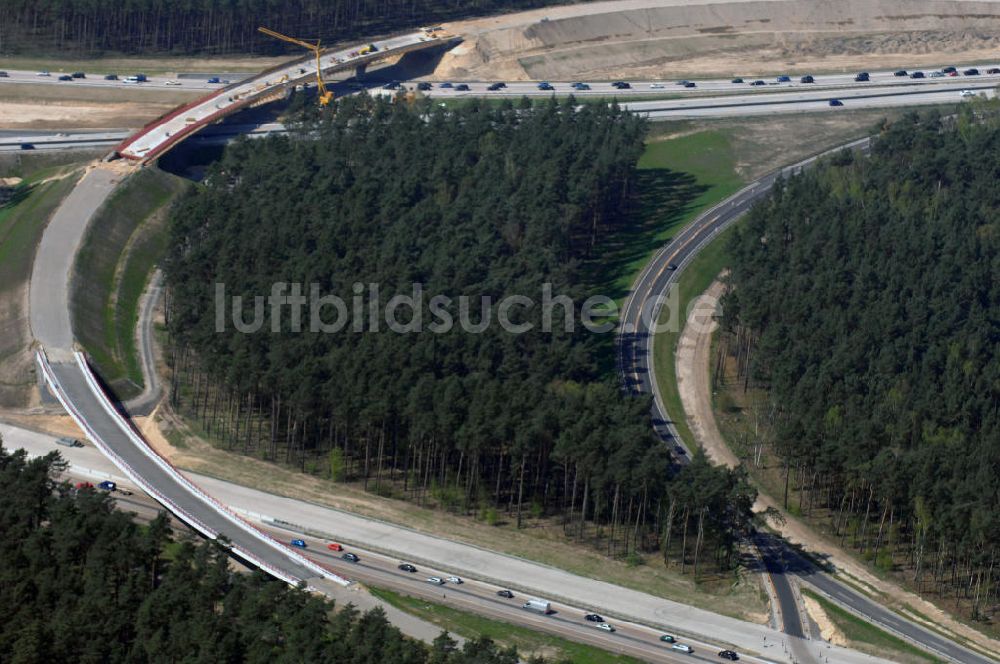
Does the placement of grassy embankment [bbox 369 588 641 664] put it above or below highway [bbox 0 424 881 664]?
below

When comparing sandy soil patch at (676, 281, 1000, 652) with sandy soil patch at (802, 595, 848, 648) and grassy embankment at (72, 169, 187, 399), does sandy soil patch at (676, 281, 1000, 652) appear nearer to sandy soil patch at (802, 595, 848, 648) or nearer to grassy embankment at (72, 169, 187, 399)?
sandy soil patch at (802, 595, 848, 648)

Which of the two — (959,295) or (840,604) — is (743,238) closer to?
(959,295)

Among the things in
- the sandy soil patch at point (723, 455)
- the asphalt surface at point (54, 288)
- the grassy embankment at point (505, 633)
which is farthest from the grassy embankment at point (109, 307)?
the sandy soil patch at point (723, 455)

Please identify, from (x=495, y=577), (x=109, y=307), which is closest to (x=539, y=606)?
(x=495, y=577)

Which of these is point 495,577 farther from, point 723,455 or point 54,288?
point 54,288

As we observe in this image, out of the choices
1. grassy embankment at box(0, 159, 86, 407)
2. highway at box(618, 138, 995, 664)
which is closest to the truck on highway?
highway at box(618, 138, 995, 664)
